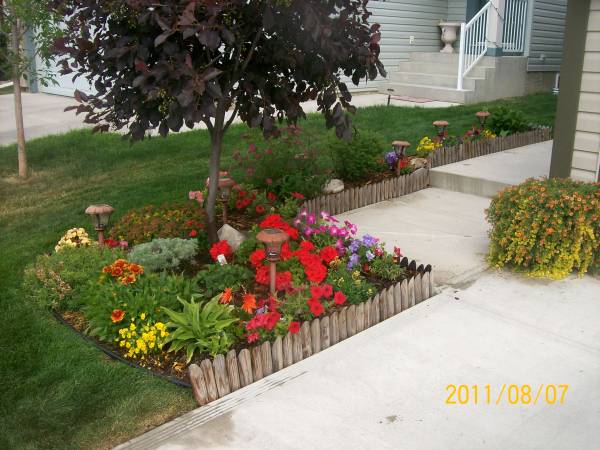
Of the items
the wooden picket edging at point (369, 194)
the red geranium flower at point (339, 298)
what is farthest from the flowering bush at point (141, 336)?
the wooden picket edging at point (369, 194)

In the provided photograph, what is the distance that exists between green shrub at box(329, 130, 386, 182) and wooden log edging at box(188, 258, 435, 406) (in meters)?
2.74

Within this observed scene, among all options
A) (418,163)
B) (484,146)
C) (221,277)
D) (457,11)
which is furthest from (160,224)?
(457,11)

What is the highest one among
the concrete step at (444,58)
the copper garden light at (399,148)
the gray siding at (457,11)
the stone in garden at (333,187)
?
the gray siding at (457,11)

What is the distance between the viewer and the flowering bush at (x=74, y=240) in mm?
5371

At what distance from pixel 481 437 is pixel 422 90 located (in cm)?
1211

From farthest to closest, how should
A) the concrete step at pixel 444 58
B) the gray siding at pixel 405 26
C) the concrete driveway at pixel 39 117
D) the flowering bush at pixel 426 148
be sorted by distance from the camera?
the gray siding at pixel 405 26 → the concrete step at pixel 444 58 → the concrete driveway at pixel 39 117 → the flowering bush at pixel 426 148

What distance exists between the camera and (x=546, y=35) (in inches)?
629

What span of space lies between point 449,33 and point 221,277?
13.0 metres

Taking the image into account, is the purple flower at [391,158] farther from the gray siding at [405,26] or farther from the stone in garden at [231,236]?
the gray siding at [405,26]

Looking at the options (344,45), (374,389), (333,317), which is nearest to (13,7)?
(344,45)

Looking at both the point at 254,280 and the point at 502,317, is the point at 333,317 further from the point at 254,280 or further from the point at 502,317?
the point at 502,317

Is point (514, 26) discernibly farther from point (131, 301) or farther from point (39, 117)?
point (131, 301)

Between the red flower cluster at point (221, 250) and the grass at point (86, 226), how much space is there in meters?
1.19

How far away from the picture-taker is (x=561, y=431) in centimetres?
336
